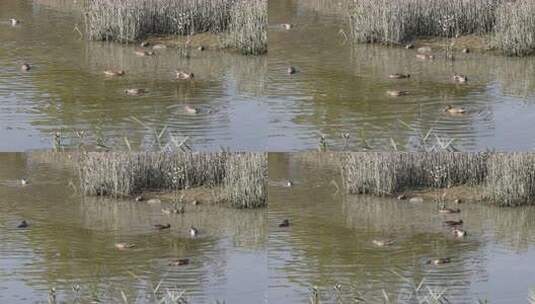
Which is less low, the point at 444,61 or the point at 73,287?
the point at 444,61

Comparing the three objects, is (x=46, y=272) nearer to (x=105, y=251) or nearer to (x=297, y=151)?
(x=105, y=251)

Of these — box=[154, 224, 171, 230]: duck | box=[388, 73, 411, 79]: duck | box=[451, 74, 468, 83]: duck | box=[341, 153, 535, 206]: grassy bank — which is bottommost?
box=[154, 224, 171, 230]: duck

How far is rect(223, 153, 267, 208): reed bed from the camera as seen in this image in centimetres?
1288

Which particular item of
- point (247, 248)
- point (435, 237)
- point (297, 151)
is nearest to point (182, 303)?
point (247, 248)

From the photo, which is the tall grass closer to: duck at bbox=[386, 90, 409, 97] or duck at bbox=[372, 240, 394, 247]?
duck at bbox=[386, 90, 409, 97]

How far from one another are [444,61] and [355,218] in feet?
5.69

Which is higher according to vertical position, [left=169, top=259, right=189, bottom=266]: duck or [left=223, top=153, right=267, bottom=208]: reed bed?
[left=223, top=153, right=267, bottom=208]: reed bed

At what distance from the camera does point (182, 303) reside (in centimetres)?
1228

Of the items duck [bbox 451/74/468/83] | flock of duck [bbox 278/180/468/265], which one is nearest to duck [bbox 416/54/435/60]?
duck [bbox 451/74/468/83]

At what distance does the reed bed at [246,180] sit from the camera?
12.9m

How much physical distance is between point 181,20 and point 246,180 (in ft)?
5.01

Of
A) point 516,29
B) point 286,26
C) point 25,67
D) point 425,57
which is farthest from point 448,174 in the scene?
point 25,67

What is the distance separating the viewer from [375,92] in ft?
43.8

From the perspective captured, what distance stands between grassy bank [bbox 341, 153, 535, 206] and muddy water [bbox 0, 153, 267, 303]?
0.91 meters
